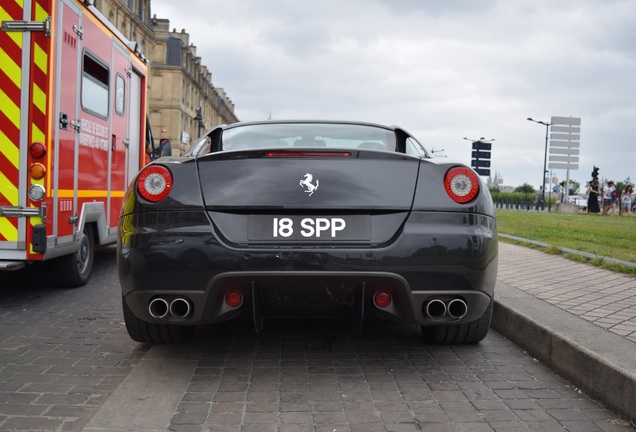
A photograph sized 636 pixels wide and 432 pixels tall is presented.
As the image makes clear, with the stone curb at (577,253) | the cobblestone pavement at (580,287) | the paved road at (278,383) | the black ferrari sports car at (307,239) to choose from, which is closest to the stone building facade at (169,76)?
the stone curb at (577,253)

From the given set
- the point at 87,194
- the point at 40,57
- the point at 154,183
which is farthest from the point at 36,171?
the point at 154,183

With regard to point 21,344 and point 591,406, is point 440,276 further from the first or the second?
point 21,344

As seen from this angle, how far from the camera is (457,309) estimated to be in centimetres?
358

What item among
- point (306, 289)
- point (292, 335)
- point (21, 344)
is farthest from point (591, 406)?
point (21, 344)

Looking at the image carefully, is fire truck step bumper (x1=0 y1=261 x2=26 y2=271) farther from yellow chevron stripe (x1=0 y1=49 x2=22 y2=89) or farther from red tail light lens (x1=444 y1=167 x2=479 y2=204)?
red tail light lens (x1=444 y1=167 x2=479 y2=204)

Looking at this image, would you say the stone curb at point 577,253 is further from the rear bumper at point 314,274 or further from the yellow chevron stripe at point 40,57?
the yellow chevron stripe at point 40,57

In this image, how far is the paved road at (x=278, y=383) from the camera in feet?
9.98

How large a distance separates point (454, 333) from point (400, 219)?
47.9 inches

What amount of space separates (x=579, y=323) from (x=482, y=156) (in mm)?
27590

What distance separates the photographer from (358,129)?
472 centimetres

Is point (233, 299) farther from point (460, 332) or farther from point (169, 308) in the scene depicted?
point (460, 332)

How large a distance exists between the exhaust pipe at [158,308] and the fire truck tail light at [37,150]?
2.75m

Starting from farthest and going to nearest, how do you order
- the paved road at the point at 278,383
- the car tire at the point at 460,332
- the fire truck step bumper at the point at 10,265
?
the fire truck step bumper at the point at 10,265 → the car tire at the point at 460,332 → the paved road at the point at 278,383

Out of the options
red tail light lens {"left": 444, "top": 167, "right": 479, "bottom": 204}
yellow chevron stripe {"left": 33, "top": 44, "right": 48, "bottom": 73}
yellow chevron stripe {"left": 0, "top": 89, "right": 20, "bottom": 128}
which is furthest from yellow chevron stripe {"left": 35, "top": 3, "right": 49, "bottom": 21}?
red tail light lens {"left": 444, "top": 167, "right": 479, "bottom": 204}
